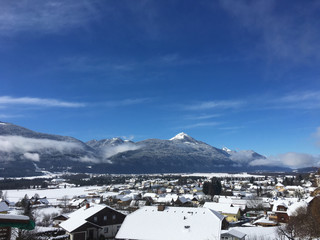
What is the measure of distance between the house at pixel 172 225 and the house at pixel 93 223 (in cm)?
739

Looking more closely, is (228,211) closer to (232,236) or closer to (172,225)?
(232,236)

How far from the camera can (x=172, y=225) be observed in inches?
1790

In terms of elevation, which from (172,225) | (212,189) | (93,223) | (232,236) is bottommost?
(212,189)

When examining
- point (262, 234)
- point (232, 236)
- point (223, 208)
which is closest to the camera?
point (232, 236)

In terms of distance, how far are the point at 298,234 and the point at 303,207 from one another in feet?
94.4

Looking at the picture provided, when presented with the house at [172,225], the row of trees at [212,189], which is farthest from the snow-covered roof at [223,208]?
the row of trees at [212,189]

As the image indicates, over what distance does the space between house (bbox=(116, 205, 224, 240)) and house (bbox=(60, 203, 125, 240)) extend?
7.39 m

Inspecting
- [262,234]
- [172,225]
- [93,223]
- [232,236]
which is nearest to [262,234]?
[262,234]

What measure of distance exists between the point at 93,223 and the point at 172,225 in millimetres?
16127

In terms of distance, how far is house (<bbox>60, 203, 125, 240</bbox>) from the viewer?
49.8m

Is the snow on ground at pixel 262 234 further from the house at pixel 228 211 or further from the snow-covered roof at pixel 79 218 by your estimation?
the house at pixel 228 211

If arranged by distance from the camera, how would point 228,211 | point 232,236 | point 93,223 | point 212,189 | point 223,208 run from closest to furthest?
point 232,236 → point 93,223 → point 228,211 → point 223,208 → point 212,189

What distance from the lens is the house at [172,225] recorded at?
140 feet

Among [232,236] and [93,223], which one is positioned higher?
[93,223]
